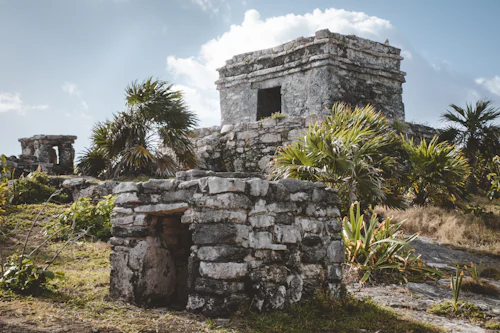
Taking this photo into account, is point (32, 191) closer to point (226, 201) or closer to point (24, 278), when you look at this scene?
point (24, 278)

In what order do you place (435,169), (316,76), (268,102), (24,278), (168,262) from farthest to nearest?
(268,102) < (316,76) < (435,169) < (168,262) < (24,278)

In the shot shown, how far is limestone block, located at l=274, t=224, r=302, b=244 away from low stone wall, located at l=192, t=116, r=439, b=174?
238 inches

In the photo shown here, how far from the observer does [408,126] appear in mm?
11703

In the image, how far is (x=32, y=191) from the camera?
31.2ft

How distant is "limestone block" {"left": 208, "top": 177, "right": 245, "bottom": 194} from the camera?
384 cm

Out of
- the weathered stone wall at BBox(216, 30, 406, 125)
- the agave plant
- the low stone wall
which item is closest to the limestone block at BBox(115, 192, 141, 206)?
the agave plant

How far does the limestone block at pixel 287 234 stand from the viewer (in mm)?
4012

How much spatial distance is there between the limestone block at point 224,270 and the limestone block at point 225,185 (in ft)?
2.05

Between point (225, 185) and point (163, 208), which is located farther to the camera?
point (163, 208)

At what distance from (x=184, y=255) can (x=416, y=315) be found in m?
2.51

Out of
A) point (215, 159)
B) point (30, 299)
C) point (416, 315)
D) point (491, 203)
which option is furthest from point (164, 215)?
point (491, 203)

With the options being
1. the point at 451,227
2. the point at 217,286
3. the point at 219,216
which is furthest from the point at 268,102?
the point at 217,286

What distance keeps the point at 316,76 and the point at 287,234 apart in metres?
8.43

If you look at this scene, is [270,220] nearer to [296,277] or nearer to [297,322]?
[296,277]
